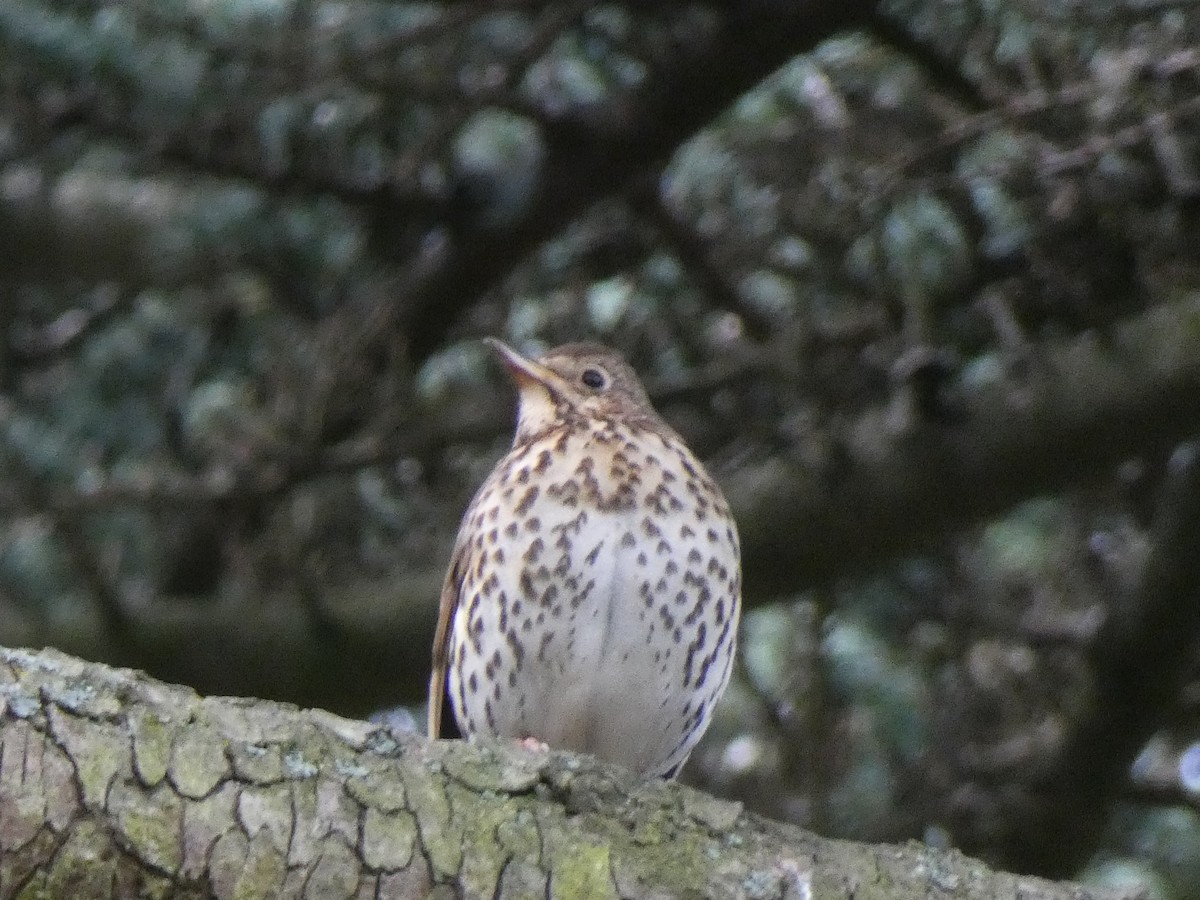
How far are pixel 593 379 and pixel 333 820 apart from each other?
198 cm

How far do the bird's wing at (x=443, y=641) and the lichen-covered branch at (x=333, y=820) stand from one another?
1.41 meters

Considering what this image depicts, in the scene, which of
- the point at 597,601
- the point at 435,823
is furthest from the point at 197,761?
the point at 597,601

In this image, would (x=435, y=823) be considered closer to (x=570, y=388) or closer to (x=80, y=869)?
(x=80, y=869)

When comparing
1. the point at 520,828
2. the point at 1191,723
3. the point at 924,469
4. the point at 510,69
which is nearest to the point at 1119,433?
the point at 924,469

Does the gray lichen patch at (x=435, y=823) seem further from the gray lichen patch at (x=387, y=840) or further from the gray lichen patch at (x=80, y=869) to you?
the gray lichen patch at (x=80, y=869)

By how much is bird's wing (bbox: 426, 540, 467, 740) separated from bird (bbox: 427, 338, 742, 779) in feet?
0.05

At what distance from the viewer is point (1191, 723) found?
4.95m

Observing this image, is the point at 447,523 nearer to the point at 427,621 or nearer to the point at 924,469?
the point at 427,621

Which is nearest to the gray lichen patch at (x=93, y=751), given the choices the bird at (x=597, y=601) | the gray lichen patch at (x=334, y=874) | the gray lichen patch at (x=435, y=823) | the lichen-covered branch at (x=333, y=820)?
the lichen-covered branch at (x=333, y=820)

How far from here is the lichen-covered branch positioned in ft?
6.98

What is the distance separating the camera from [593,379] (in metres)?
4.21

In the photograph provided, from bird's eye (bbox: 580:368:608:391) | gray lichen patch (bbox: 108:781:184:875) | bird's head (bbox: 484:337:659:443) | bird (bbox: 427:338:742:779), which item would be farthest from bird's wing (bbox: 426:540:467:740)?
gray lichen patch (bbox: 108:781:184:875)

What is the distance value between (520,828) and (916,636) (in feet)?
9.45

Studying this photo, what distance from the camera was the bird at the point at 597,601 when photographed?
360 cm
